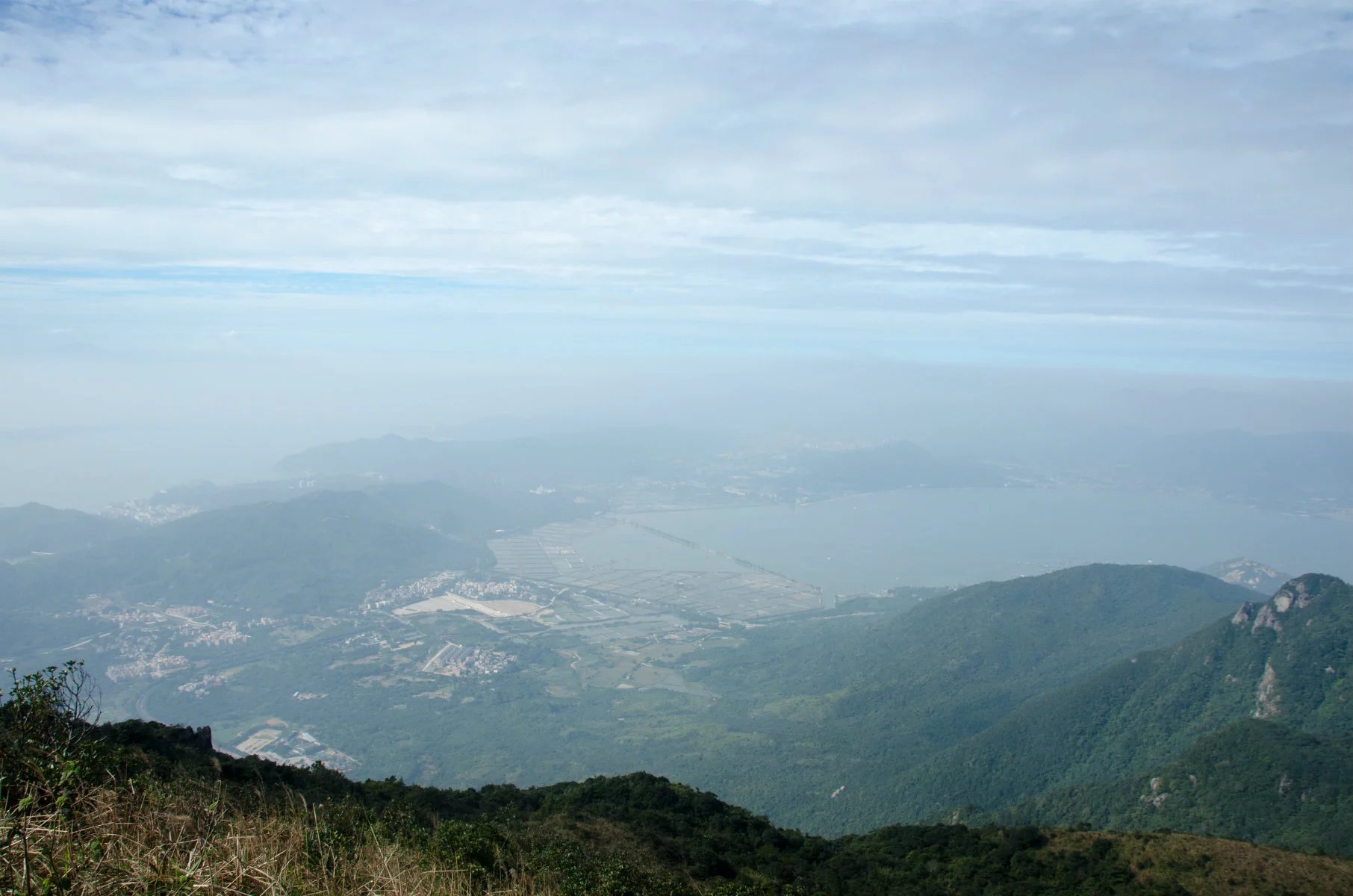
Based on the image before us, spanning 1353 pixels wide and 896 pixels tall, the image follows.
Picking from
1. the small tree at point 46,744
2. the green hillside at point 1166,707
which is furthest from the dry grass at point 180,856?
the green hillside at point 1166,707

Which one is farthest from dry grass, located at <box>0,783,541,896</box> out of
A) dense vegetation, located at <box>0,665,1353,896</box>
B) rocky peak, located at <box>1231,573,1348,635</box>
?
rocky peak, located at <box>1231,573,1348,635</box>

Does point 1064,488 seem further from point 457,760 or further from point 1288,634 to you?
point 457,760

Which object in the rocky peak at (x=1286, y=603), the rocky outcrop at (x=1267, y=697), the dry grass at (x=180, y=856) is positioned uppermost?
the dry grass at (x=180, y=856)

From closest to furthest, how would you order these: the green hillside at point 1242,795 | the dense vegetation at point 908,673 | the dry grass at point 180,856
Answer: the dry grass at point 180,856
the green hillside at point 1242,795
the dense vegetation at point 908,673

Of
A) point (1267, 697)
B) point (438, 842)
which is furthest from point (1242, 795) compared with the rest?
point (438, 842)

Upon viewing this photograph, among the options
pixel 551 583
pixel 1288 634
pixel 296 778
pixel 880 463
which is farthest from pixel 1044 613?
pixel 880 463

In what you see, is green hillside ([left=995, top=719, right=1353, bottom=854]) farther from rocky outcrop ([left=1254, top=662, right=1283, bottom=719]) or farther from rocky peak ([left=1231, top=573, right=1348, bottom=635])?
rocky peak ([left=1231, top=573, right=1348, bottom=635])

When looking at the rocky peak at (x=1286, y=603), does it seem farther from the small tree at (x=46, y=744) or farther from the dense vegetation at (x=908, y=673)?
the small tree at (x=46, y=744)
